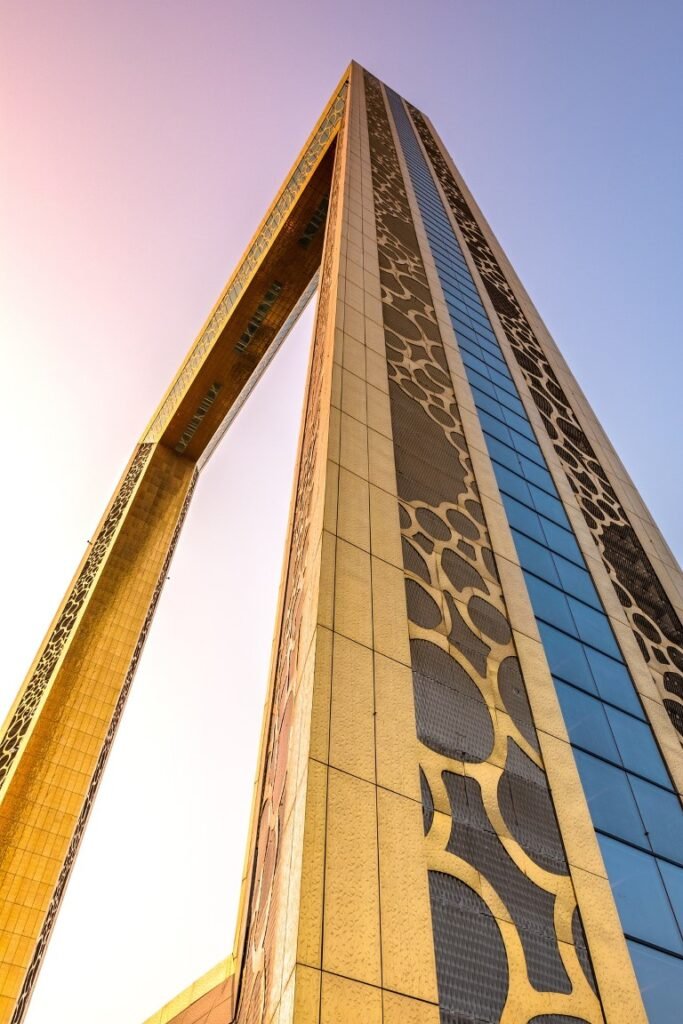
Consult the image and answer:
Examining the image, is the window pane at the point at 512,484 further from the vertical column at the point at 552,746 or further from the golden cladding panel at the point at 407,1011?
the golden cladding panel at the point at 407,1011

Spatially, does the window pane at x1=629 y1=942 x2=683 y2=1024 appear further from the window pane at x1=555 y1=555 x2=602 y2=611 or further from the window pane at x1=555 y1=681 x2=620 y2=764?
the window pane at x1=555 y1=555 x2=602 y2=611

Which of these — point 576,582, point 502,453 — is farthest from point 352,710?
point 502,453

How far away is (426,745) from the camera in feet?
16.3

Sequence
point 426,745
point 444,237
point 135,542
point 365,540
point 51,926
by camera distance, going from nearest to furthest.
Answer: point 426,745 < point 365,540 < point 51,926 < point 444,237 < point 135,542

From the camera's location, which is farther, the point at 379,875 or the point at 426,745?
the point at 426,745

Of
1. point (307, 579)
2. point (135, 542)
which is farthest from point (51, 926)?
point (307, 579)

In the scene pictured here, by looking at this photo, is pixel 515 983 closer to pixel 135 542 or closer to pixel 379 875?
pixel 379 875

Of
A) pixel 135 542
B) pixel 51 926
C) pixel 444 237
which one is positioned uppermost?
pixel 444 237

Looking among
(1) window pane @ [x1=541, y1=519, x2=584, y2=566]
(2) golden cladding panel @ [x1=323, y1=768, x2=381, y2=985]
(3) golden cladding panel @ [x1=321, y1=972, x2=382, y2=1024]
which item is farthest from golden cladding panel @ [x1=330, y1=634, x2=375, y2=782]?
(1) window pane @ [x1=541, y1=519, x2=584, y2=566]

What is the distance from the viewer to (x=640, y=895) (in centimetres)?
529

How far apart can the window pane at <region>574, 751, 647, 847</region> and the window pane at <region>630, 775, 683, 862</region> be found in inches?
4.3

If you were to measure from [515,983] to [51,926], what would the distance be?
12.2 m

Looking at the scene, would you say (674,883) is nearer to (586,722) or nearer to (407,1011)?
(586,722)

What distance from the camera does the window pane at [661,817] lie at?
588 cm
